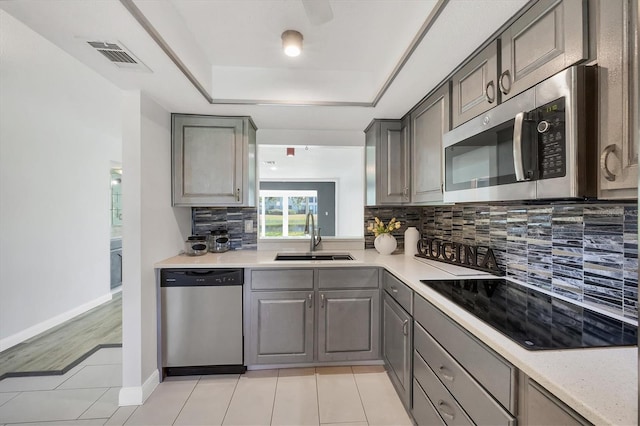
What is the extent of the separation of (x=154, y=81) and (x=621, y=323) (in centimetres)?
261

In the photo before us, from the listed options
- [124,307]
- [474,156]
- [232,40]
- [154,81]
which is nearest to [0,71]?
[154,81]

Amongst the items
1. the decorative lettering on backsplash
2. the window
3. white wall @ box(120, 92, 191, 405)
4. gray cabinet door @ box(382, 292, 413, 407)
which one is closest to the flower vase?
the decorative lettering on backsplash

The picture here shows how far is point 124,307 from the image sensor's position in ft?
6.10

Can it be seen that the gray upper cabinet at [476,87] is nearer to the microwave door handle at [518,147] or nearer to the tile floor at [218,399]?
the microwave door handle at [518,147]

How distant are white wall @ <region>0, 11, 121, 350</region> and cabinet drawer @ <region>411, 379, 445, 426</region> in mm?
3020

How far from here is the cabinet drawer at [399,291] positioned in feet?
5.32

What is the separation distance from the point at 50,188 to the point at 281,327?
3177 millimetres

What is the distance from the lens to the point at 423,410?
142 cm

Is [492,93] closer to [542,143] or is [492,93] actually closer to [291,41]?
[542,143]

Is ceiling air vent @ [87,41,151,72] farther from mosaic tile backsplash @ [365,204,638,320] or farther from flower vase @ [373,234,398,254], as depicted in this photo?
mosaic tile backsplash @ [365,204,638,320]

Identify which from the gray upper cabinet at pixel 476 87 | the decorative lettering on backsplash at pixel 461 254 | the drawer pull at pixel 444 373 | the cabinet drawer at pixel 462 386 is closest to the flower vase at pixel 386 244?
the decorative lettering on backsplash at pixel 461 254

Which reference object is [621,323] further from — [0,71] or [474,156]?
[0,71]

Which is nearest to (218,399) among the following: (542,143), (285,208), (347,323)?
(347,323)

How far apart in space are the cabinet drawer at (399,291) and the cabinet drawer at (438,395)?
0.26m
